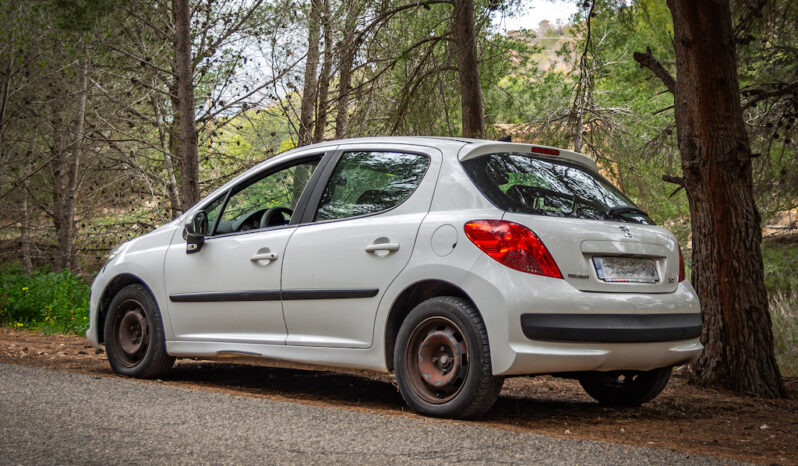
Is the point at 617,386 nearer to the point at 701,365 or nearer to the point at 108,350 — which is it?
the point at 701,365

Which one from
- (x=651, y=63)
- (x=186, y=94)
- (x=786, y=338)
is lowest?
(x=786, y=338)

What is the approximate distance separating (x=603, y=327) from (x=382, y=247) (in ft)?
4.56

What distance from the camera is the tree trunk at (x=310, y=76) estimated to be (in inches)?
558

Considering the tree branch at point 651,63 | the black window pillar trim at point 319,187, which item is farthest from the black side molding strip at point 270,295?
the tree branch at point 651,63

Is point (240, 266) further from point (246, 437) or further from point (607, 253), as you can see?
point (607, 253)

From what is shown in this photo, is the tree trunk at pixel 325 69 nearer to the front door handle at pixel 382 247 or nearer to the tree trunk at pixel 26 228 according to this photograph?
the front door handle at pixel 382 247

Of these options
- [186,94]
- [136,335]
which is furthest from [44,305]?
[136,335]

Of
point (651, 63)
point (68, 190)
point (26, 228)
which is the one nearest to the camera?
point (651, 63)

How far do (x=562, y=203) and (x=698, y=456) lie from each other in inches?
68.8

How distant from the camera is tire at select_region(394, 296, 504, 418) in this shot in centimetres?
462

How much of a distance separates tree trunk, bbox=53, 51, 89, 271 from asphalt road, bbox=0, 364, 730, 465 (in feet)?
48.5

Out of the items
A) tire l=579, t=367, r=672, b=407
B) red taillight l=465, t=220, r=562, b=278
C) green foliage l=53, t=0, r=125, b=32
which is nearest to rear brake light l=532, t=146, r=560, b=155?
red taillight l=465, t=220, r=562, b=278

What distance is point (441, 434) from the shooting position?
4.18 meters

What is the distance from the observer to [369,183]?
18.4 feet
